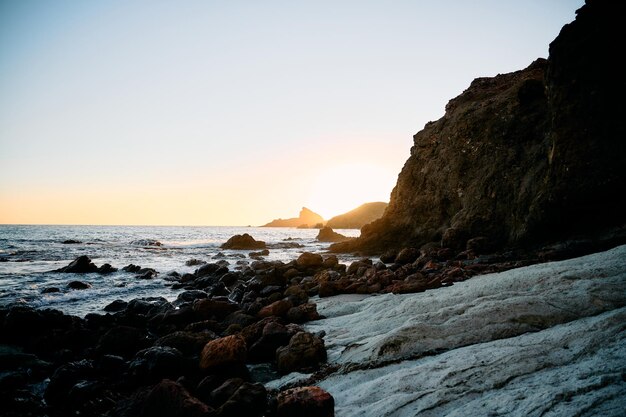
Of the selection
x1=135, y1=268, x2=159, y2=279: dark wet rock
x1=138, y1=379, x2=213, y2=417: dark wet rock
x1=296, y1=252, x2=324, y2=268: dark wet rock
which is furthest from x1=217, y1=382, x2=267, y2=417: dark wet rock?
x1=135, y1=268, x2=159, y2=279: dark wet rock

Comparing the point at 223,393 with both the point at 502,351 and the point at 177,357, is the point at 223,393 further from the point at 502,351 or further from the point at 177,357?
the point at 502,351

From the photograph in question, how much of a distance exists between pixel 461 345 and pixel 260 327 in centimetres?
320

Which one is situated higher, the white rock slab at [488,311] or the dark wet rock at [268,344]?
the white rock slab at [488,311]

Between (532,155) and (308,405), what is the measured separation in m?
13.2

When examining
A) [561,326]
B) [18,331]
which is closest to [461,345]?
[561,326]

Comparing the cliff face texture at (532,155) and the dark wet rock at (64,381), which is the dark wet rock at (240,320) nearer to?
the dark wet rock at (64,381)

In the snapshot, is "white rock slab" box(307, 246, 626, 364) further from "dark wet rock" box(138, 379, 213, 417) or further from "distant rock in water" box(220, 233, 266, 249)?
"distant rock in water" box(220, 233, 266, 249)

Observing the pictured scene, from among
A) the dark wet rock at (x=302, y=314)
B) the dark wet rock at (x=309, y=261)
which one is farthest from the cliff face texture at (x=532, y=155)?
the dark wet rock at (x=302, y=314)

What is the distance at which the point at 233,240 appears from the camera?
118 feet

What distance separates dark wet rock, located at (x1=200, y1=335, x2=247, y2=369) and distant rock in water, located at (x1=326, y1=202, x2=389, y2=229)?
4421 inches

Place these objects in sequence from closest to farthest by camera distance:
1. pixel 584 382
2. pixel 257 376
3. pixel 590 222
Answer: pixel 584 382
pixel 257 376
pixel 590 222

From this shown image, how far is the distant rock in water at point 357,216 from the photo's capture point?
118019 mm

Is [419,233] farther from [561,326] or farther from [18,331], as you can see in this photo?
[18,331]

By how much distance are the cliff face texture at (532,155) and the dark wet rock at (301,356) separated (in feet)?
28.9
